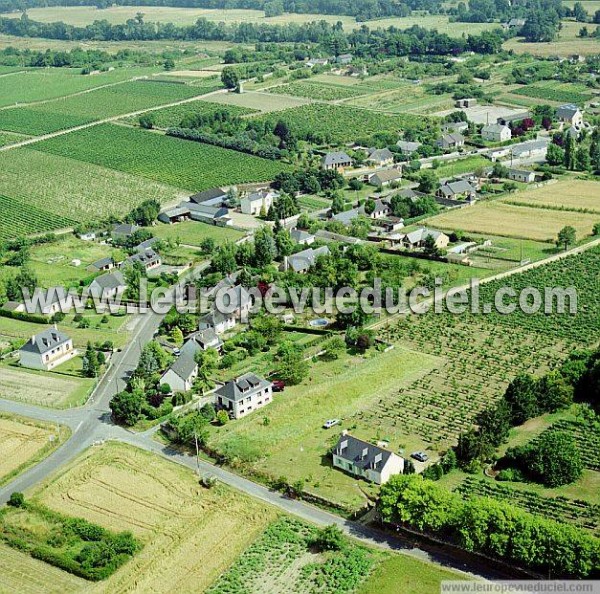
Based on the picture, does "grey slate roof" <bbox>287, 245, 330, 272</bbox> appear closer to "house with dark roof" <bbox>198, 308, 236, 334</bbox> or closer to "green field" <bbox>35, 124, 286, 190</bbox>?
"house with dark roof" <bbox>198, 308, 236, 334</bbox>

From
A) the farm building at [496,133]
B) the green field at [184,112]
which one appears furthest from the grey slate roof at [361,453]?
the green field at [184,112]

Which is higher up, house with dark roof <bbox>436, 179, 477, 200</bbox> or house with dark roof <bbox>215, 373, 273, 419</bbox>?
house with dark roof <bbox>436, 179, 477, 200</bbox>

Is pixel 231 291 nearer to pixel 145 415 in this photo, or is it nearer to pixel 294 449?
pixel 145 415

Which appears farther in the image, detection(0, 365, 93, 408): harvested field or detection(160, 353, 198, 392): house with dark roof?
detection(0, 365, 93, 408): harvested field

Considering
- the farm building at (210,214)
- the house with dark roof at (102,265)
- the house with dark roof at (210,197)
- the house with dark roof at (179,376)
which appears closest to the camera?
the house with dark roof at (179,376)

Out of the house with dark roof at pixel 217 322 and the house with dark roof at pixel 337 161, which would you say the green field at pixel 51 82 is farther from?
the house with dark roof at pixel 217 322

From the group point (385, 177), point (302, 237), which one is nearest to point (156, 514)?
point (302, 237)

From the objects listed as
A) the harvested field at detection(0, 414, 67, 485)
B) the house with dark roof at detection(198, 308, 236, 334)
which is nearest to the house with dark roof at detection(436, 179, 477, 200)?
the house with dark roof at detection(198, 308, 236, 334)
